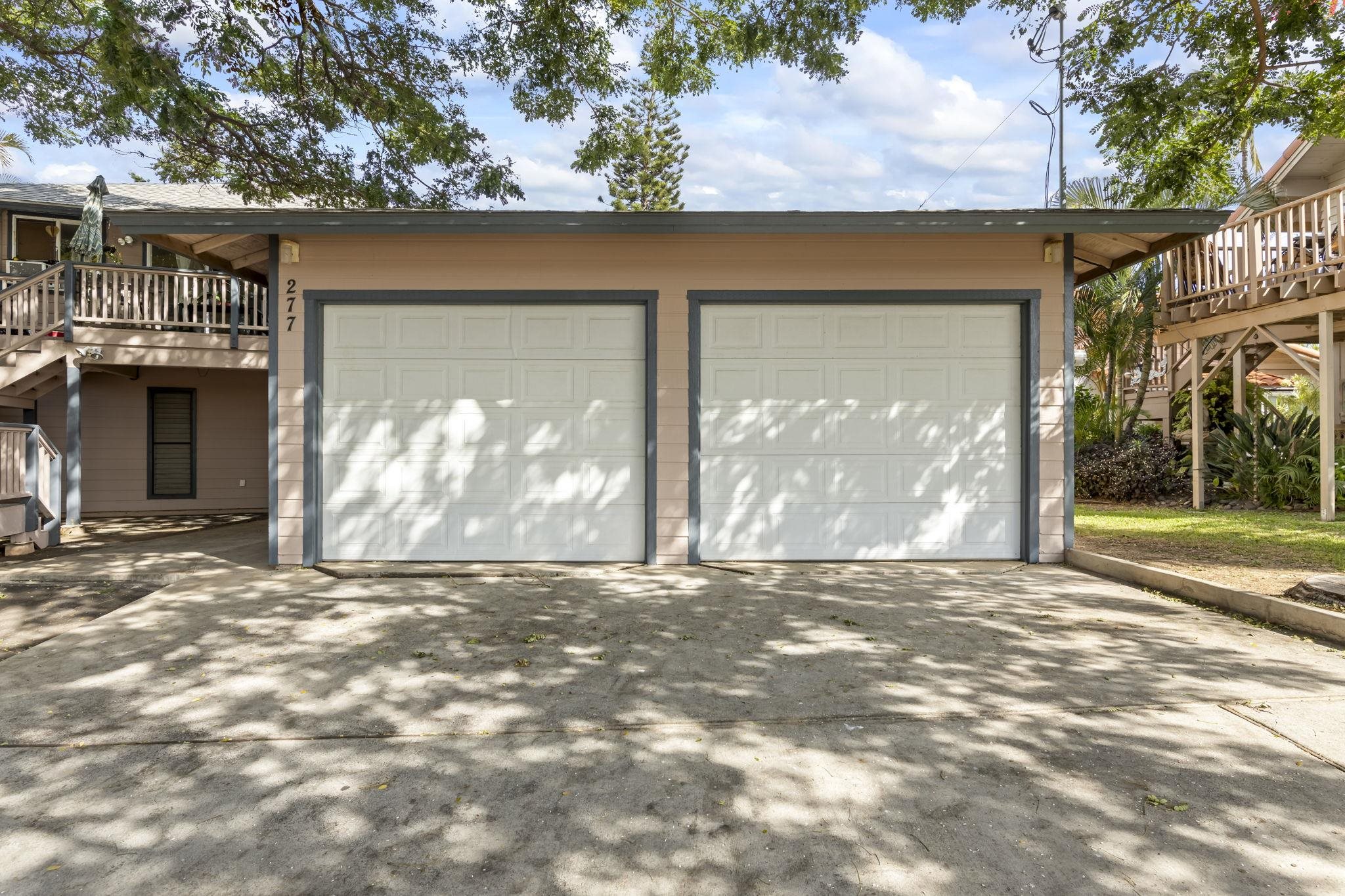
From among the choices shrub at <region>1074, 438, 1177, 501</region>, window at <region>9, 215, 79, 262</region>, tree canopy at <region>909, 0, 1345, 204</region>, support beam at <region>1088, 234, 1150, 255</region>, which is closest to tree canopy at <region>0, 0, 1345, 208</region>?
tree canopy at <region>909, 0, 1345, 204</region>

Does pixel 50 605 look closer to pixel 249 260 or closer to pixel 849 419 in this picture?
pixel 249 260

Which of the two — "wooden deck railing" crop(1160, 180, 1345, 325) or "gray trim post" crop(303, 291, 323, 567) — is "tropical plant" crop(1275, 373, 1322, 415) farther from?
"gray trim post" crop(303, 291, 323, 567)

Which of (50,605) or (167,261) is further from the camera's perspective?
(167,261)

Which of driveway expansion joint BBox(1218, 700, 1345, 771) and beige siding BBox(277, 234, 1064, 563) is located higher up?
beige siding BBox(277, 234, 1064, 563)

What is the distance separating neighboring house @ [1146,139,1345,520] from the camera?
8664mm

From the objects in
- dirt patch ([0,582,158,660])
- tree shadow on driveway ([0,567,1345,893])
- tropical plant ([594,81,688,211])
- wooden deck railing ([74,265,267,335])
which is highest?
tropical plant ([594,81,688,211])

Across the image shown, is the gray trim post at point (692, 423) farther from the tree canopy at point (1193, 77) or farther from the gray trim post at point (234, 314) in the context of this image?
the gray trim post at point (234, 314)

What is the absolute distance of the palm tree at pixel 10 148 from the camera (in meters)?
15.7

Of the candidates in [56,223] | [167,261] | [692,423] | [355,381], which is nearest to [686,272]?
[692,423]

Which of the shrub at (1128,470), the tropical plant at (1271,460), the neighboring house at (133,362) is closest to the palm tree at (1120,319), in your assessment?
the shrub at (1128,470)

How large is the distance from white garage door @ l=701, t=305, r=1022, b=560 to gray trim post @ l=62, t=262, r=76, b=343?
29.6ft

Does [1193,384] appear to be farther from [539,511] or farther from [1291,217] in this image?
[539,511]

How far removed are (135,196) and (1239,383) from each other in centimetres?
1909

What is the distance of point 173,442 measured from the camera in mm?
11859
